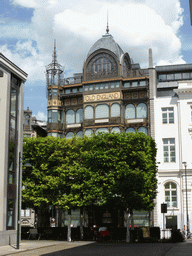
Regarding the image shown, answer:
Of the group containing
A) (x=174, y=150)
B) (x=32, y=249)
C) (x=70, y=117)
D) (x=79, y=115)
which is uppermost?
(x=79, y=115)

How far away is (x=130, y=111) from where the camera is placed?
59.3 m

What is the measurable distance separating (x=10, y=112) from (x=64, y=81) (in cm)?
3027

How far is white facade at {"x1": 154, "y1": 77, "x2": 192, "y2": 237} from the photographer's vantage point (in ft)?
179

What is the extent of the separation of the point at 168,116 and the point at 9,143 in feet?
97.2

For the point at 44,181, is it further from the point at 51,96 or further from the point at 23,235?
the point at 51,96

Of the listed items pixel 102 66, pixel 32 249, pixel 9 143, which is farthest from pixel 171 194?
pixel 32 249

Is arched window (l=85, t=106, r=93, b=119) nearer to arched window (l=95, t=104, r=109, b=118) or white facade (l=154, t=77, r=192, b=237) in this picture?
arched window (l=95, t=104, r=109, b=118)

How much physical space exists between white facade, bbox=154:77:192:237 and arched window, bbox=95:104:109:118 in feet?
22.9

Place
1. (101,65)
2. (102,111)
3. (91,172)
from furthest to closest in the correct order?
(101,65) < (102,111) < (91,172)

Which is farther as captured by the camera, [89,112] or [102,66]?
[102,66]

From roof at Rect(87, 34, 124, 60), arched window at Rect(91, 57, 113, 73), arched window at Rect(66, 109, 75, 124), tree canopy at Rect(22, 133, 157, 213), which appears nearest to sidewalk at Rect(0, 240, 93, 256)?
tree canopy at Rect(22, 133, 157, 213)

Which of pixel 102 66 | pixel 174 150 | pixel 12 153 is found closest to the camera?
pixel 12 153

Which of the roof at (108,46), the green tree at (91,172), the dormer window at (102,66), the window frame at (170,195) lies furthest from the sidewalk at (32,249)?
the roof at (108,46)

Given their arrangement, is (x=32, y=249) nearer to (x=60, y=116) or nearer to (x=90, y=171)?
(x=90, y=171)
